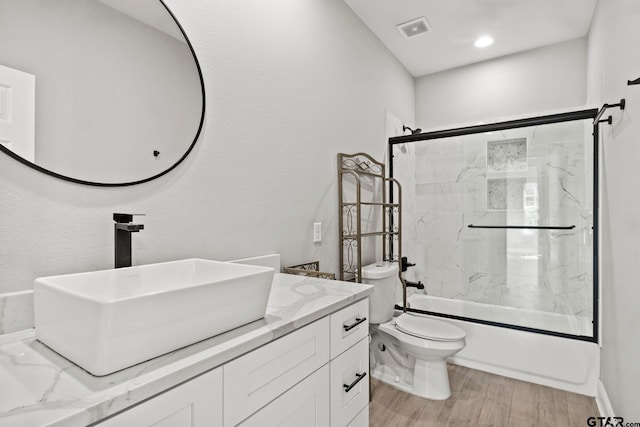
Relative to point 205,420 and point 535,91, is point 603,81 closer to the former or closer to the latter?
point 535,91

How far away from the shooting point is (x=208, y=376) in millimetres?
699

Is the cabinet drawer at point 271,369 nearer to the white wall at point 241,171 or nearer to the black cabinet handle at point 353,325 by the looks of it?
the black cabinet handle at point 353,325

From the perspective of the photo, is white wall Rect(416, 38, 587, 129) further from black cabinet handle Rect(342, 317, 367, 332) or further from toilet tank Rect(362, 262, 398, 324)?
black cabinet handle Rect(342, 317, 367, 332)

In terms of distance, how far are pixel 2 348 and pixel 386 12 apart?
2.77m

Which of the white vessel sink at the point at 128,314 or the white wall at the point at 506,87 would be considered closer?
the white vessel sink at the point at 128,314

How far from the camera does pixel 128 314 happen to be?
0.61m

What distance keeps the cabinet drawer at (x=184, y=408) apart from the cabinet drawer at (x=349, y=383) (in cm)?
49

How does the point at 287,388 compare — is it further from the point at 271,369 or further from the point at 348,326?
the point at 348,326

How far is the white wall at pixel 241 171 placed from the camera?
918 mm

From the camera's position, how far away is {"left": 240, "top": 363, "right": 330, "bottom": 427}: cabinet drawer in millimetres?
836

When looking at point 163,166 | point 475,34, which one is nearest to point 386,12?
point 475,34

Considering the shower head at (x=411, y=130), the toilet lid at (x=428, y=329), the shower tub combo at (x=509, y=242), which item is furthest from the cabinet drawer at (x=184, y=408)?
the shower head at (x=411, y=130)

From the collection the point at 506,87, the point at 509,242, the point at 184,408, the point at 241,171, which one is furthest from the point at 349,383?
the point at 506,87

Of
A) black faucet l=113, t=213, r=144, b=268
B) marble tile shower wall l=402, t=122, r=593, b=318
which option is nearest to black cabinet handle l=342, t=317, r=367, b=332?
black faucet l=113, t=213, r=144, b=268
